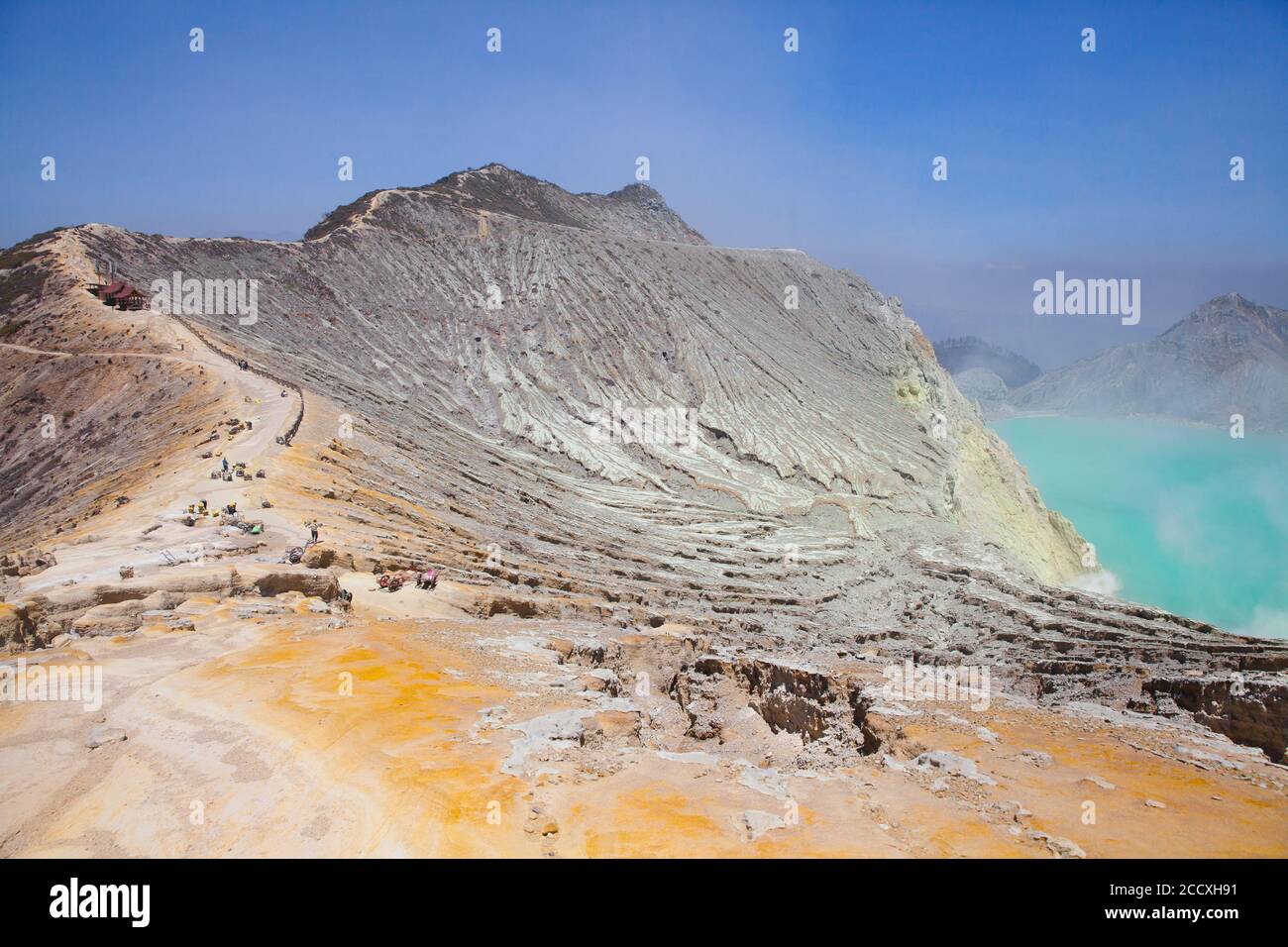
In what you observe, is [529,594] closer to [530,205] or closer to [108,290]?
[108,290]

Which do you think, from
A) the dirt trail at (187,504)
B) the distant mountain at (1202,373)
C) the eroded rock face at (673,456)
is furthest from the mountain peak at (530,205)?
the distant mountain at (1202,373)

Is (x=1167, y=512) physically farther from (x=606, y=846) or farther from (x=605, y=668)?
(x=606, y=846)

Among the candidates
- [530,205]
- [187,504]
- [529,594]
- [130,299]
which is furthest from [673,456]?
[530,205]

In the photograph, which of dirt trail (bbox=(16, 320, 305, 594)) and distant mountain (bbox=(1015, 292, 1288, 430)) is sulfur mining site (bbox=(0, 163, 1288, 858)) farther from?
distant mountain (bbox=(1015, 292, 1288, 430))

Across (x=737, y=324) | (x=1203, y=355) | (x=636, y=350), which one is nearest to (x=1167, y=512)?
(x=737, y=324)

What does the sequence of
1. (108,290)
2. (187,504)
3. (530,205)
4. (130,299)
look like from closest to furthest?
(187,504) → (130,299) → (108,290) → (530,205)
